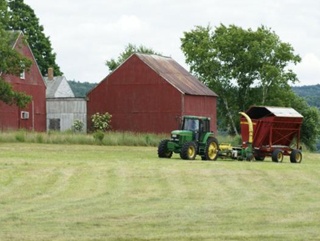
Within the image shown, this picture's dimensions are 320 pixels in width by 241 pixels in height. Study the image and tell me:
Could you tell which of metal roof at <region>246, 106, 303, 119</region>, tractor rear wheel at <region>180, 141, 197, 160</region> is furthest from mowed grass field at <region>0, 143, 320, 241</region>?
metal roof at <region>246, 106, 303, 119</region>

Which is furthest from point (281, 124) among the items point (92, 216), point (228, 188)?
point (92, 216)

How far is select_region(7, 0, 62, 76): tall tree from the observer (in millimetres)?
94625

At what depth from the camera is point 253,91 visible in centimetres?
9138

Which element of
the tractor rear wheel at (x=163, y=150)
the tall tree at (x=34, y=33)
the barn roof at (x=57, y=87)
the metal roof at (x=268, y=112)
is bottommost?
the tractor rear wheel at (x=163, y=150)

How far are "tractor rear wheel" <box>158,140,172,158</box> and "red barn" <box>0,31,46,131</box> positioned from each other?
79.9 feet

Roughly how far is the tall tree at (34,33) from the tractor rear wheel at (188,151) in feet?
174

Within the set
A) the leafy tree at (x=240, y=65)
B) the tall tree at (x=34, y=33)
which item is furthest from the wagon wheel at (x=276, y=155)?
the tall tree at (x=34, y=33)

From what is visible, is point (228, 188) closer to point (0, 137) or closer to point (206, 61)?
point (0, 137)

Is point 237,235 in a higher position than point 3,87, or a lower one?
lower

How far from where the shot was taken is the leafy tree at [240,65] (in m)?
88.1

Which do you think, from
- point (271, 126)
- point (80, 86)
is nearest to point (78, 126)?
point (271, 126)

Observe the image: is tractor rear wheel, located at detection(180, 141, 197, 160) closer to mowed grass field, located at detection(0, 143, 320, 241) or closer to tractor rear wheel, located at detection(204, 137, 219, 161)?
tractor rear wheel, located at detection(204, 137, 219, 161)

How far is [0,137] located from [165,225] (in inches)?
1472

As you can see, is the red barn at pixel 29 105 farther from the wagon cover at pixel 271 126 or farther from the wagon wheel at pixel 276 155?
the wagon wheel at pixel 276 155
